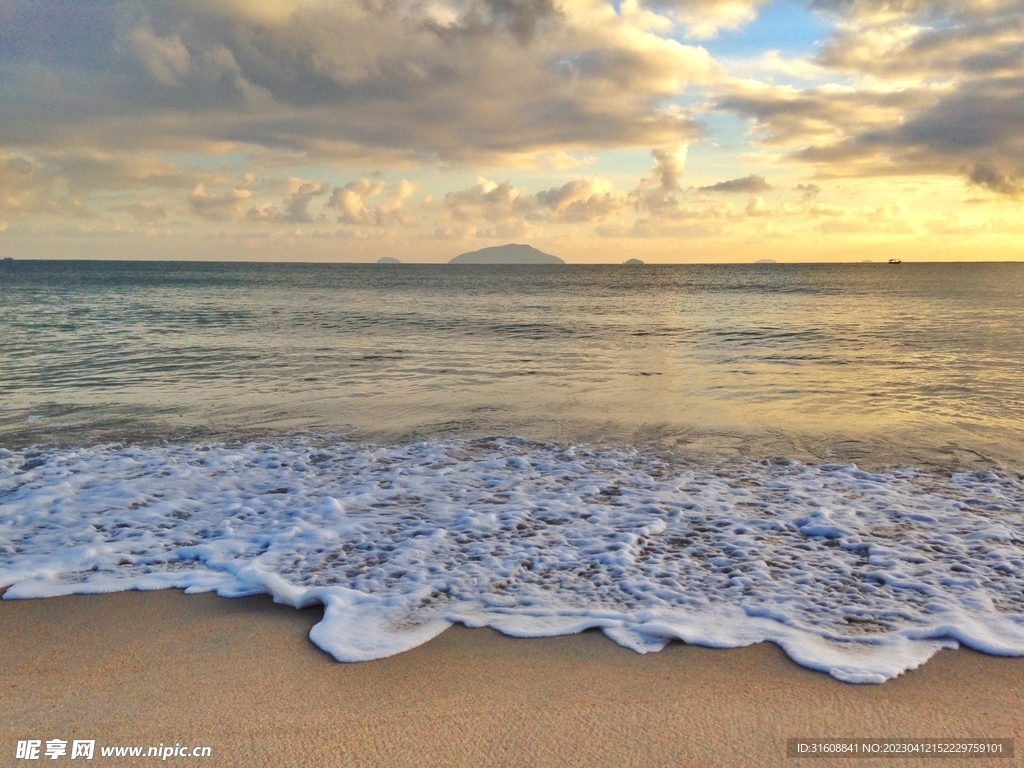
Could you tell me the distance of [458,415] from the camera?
36.5ft

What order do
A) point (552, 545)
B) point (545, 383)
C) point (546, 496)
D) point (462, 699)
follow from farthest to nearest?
point (545, 383), point (546, 496), point (552, 545), point (462, 699)

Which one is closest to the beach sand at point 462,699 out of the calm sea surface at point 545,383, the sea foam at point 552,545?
the sea foam at point 552,545

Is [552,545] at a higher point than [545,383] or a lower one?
lower

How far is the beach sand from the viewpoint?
3.07m

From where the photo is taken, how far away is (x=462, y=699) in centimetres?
346

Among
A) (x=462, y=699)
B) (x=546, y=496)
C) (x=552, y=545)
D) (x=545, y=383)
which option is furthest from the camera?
(x=545, y=383)

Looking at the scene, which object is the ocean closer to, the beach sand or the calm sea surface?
the calm sea surface

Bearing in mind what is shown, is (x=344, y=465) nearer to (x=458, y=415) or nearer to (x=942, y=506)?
(x=458, y=415)

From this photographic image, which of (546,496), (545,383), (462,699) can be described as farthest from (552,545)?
(545,383)

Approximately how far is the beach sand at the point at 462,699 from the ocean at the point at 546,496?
0.75 ft

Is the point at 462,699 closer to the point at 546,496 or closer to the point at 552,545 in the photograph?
the point at 552,545

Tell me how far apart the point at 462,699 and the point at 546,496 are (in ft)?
11.9

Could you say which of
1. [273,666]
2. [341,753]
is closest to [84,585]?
[273,666]

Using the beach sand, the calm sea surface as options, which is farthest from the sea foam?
the calm sea surface
